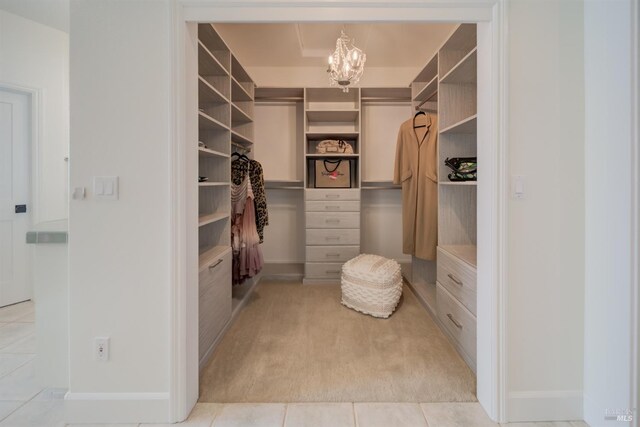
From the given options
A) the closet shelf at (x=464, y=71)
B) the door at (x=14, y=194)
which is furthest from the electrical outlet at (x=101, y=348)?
the closet shelf at (x=464, y=71)

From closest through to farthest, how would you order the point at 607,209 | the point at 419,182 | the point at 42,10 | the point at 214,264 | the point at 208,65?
the point at 607,209 → the point at 214,264 → the point at 208,65 → the point at 42,10 → the point at 419,182

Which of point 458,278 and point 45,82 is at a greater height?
point 45,82

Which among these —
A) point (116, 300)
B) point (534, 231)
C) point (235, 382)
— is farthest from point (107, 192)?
point (534, 231)

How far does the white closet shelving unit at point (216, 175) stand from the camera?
2.16 m

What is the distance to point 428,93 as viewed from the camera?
3.21 meters

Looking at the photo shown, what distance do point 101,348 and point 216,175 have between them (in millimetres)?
1443

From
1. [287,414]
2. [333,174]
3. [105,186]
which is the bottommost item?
[287,414]

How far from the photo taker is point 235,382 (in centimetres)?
179

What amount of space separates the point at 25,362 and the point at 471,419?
2.62 metres

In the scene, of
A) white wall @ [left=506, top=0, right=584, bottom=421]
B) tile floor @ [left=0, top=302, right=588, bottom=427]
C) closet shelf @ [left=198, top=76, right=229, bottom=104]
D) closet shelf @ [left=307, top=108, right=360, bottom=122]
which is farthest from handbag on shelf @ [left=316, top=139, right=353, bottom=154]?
tile floor @ [left=0, top=302, right=588, bottom=427]

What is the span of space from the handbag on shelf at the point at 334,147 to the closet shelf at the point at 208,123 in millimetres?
1311

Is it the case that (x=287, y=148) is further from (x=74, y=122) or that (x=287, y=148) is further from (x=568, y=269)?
(x=568, y=269)

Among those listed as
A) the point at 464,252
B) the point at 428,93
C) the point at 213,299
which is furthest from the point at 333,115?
the point at 213,299

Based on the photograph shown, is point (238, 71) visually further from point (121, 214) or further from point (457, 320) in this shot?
point (457, 320)
